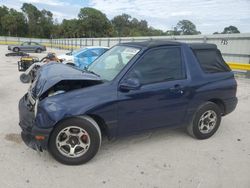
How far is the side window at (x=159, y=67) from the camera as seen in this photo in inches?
156

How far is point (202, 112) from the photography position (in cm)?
457

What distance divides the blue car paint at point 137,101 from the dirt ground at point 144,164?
1.36ft

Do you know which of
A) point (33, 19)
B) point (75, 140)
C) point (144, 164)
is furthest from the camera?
point (33, 19)

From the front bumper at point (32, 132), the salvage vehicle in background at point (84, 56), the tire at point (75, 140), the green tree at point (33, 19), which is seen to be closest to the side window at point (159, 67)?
the tire at point (75, 140)

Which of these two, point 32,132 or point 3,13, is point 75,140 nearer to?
point 32,132

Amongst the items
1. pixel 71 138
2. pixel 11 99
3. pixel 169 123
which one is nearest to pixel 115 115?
pixel 71 138

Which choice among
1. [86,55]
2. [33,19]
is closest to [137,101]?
[86,55]

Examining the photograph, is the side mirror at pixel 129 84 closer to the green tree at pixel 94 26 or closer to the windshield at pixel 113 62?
the windshield at pixel 113 62

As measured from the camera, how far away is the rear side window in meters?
4.58

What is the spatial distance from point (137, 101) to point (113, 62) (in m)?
0.94

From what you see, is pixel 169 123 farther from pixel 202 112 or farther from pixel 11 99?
pixel 11 99

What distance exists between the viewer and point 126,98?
377 cm

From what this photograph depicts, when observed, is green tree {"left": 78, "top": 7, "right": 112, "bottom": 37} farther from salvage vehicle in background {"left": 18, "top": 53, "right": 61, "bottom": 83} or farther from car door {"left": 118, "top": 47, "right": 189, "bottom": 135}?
car door {"left": 118, "top": 47, "right": 189, "bottom": 135}

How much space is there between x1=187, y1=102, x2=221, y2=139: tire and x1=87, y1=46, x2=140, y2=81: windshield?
59.9 inches
